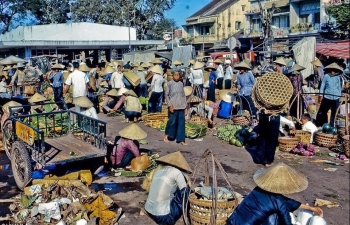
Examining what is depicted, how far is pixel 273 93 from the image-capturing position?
Answer: 8.45 metres

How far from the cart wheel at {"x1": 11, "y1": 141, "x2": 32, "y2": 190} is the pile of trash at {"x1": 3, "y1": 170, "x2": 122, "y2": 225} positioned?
0.74 ft

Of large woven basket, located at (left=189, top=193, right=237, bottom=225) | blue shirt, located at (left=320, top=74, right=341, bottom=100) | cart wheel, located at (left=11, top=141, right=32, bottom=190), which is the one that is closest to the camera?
large woven basket, located at (left=189, top=193, right=237, bottom=225)

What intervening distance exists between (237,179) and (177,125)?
9.75 feet

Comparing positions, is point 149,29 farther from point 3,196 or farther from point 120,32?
point 3,196

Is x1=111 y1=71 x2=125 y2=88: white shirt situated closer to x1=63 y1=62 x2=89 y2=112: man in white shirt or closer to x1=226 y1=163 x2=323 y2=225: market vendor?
x1=63 y1=62 x2=89 y2=112: man in white shirt

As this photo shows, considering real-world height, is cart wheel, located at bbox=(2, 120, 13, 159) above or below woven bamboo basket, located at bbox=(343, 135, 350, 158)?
above

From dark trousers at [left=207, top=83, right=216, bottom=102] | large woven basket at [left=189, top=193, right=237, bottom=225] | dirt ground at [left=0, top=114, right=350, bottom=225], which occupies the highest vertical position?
Result: dark trousers at [left=207, top=83, right=216, bottom=102]

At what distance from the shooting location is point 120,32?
3556cm

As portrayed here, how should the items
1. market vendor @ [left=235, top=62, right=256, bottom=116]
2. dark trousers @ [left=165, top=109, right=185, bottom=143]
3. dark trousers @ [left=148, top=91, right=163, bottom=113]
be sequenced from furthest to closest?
dark trousers @ [left=148, top=91, right=163, bottom=113] → market vendor @ [left=235, top=62, right=256, bottom=116] → dark trousers @ [left=165, top=109, right=185, bottom=143]

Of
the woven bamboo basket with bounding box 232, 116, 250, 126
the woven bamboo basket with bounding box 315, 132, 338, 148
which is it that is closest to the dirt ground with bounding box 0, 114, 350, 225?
the woven bamboo basket with bounding box 315, 132, 338, 148

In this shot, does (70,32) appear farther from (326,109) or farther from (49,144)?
(49,144)

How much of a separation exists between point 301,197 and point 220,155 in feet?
9.34

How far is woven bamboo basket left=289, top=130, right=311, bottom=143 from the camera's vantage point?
9.47 metres

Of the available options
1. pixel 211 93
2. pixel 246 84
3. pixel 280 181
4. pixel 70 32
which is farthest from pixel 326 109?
pixel 70 32
